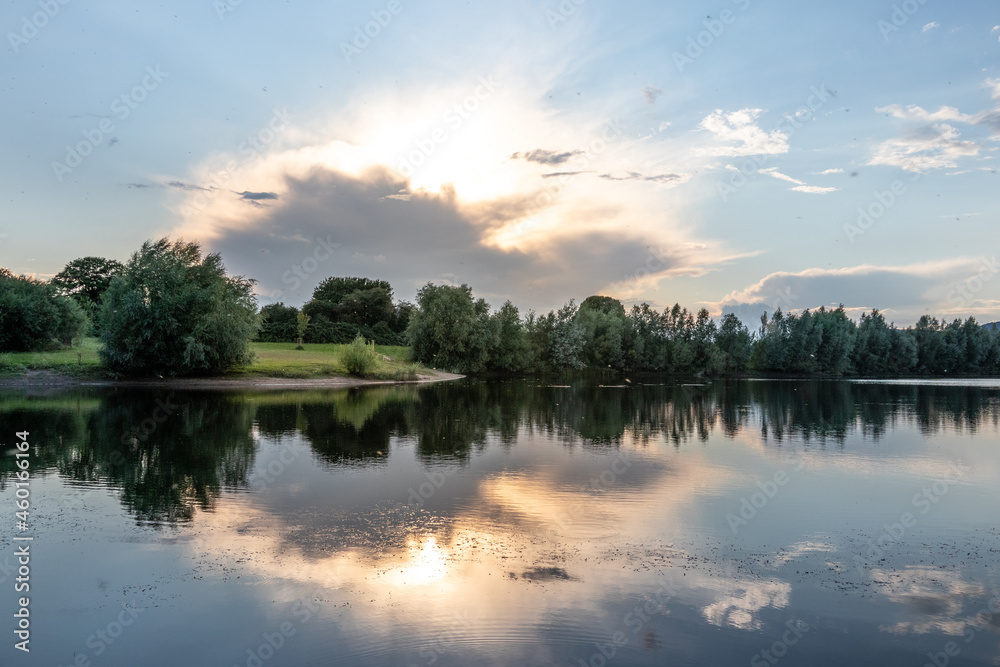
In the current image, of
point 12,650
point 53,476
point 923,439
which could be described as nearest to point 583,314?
point 923,439

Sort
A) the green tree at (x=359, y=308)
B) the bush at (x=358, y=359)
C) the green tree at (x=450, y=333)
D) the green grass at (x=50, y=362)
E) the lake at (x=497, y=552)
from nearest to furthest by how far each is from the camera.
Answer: the lake at (x=497, y=552), the green grass at (x=50, y=362), the bush at (x=358, y=359), the green tree at (x=450, y=333), the green tree at (x=359, y=308)

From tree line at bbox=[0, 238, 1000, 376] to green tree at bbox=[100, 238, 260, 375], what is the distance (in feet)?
0.33

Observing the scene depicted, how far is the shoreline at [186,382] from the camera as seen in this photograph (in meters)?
43.2

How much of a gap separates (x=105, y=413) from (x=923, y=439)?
1420 inches

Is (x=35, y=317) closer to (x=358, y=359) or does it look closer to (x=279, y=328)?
(x=358, y=359)

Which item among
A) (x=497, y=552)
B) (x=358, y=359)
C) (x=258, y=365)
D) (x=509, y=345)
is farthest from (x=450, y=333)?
(x=497, y=552)

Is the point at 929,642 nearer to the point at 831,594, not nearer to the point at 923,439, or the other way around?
the point at 831,594

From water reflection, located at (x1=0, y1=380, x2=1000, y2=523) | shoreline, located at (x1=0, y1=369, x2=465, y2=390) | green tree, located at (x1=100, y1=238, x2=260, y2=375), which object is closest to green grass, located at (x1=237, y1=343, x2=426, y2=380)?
shoreline, located at (x1=0, y1=369, x2=465, y2=390)

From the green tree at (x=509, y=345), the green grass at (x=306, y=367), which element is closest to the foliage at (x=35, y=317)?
the green grass at (x=306, y=367)

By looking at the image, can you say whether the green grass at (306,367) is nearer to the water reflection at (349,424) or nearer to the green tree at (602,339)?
the water reflection at (349,424)

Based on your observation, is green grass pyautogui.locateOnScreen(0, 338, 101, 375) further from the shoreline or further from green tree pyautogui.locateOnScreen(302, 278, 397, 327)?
green tree pyautogui.locateOnScreen(302, 278, 397, 327)

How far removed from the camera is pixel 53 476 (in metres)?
15.4

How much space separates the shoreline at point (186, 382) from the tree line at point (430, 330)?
55.3 inches

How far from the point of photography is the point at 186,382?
4691cm
